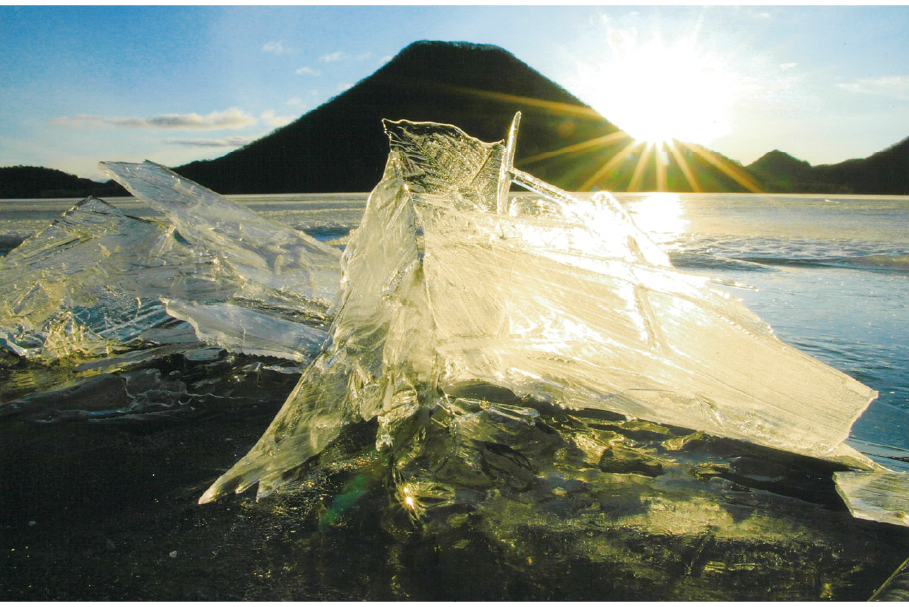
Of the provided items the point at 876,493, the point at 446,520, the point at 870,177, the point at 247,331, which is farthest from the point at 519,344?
the point at 870,177

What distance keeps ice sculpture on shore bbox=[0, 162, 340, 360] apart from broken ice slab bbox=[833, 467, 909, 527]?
1.32m

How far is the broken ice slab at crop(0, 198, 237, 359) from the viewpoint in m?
1.80

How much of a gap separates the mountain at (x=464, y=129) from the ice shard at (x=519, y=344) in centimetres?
5111

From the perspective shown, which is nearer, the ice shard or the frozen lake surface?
the frozen lake surface

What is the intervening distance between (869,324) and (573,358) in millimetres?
1915

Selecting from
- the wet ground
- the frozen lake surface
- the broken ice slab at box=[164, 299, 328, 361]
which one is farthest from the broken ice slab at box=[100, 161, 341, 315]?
the wet ground

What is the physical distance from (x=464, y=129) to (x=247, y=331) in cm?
6212

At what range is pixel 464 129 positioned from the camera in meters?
60.5

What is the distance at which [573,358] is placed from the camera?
1.15 m

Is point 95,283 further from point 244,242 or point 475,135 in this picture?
point 475,135

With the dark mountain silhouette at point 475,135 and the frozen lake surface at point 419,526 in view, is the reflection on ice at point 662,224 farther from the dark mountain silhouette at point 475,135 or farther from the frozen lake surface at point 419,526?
the dark mountain silhouette at point 475,135

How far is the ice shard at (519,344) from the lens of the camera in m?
1.00

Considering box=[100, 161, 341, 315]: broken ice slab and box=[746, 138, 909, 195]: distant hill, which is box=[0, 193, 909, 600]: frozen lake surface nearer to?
box=[100, 161, 341, 315]: broken ice slab

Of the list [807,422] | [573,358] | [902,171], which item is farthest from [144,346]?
[902,171]
